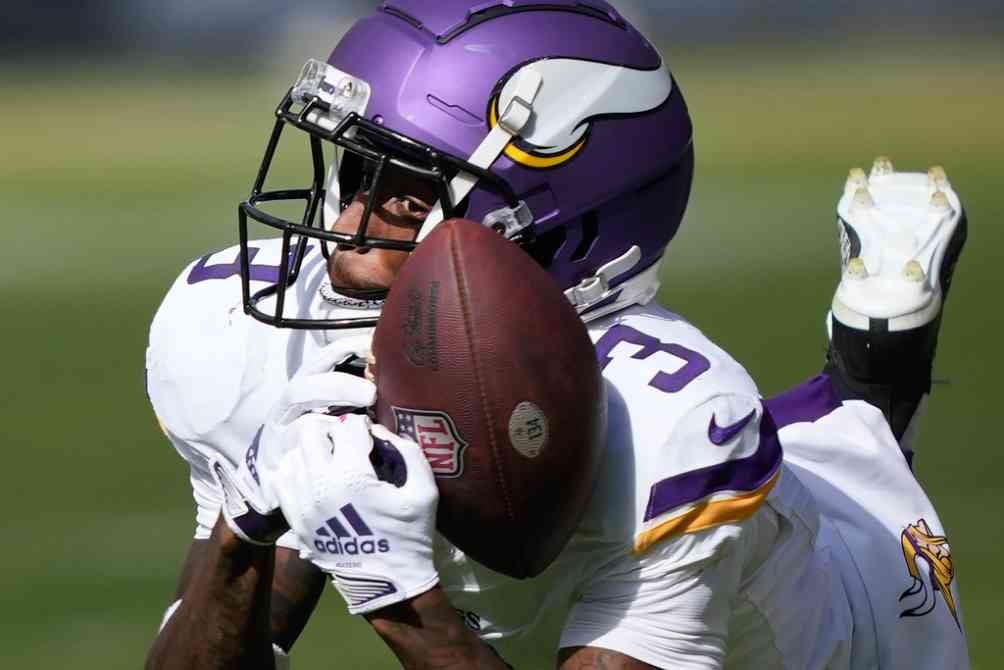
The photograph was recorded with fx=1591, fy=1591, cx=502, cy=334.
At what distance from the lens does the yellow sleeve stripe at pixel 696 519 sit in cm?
182

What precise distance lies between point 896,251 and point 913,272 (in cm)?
6

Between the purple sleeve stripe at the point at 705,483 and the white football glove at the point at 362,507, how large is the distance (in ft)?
0.86

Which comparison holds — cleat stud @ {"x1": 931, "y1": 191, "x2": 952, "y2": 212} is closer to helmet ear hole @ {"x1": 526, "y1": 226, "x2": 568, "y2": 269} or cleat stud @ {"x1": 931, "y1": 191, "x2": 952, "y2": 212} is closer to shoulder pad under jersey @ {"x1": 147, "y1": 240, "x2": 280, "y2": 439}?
helmet ear hole @ {"x1": 526, "y1": 226, "x2": 568, "y2": 269}

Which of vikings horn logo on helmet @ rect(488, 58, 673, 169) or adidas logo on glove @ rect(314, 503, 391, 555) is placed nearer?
adidas logo on glove @ rect(314, 503, 391, 555)

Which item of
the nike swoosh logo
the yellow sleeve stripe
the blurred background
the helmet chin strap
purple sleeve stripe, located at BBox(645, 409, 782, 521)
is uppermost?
the helmet chin strap

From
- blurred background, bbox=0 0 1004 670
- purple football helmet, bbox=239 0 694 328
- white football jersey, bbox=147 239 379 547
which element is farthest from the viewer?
blurred background, bbox=0 0 1004 670

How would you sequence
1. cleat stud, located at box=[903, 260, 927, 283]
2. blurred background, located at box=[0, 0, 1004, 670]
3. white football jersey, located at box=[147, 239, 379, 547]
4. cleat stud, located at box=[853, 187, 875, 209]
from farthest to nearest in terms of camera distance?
blurred background, located at box=[0, 0, 1004, 670] < cleat stud, located at box=[853, 187, 875, 209] < cleat stud, located at box=[903, 260, 927, 283] < white football jersey, located at box=[147, 239, 379, 547]

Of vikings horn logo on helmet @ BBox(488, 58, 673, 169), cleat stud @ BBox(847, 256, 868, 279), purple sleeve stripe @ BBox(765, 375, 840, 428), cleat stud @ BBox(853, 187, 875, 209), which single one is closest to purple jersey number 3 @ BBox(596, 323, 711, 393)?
vikings horn logo on helmet @ BBox(488, 58, 673, 169)

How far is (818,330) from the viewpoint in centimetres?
605

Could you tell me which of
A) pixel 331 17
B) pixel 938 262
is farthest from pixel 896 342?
pixel 331 17

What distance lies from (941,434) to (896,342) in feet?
7.25

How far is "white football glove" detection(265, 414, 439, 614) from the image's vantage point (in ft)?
5.63

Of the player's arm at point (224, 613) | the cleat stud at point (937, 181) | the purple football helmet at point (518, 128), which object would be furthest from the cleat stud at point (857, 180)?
the player's arm at point (224, 613)

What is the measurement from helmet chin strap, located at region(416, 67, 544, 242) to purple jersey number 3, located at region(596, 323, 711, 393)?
26 centimetres
